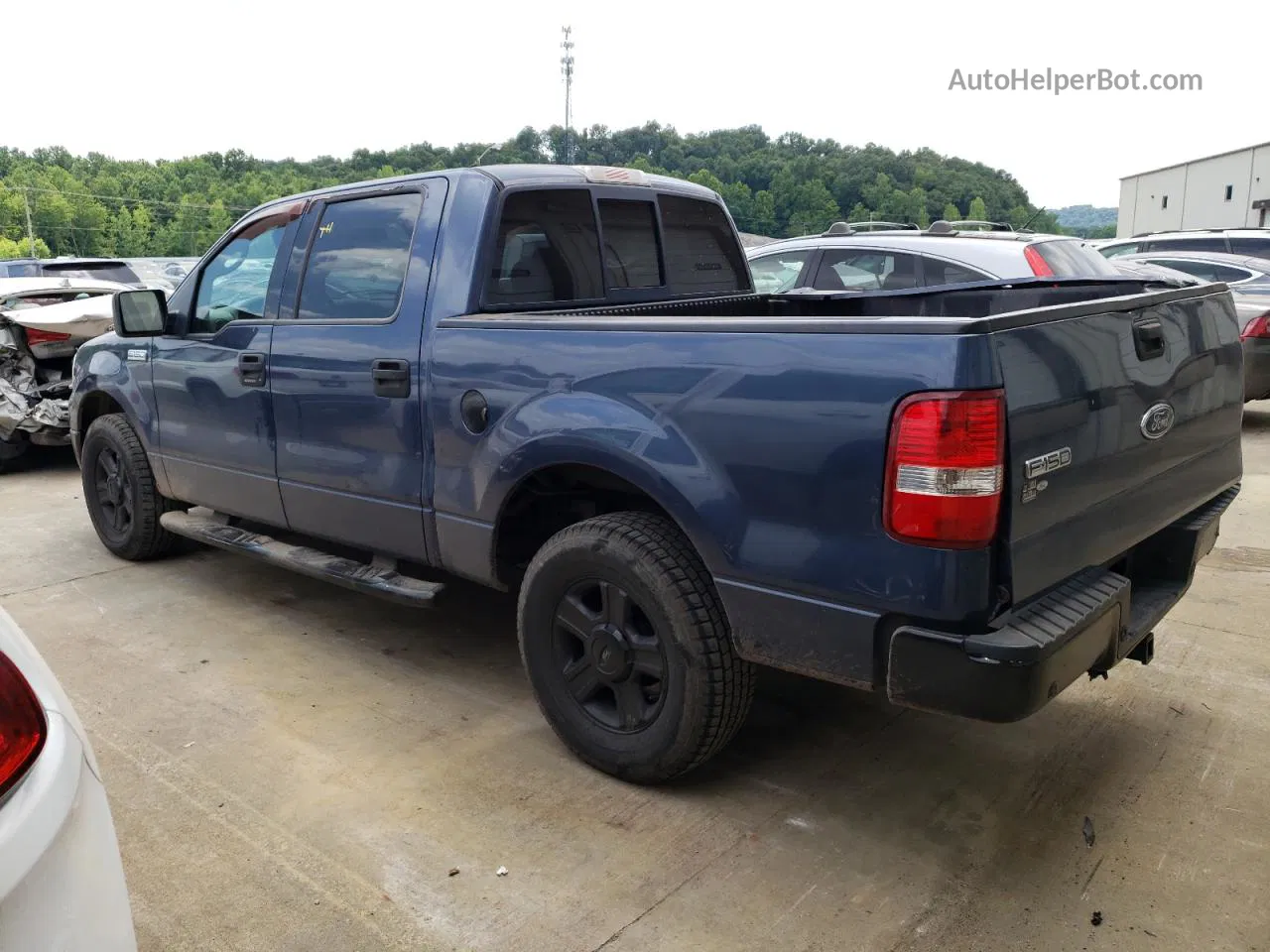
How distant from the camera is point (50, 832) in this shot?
1474 millimetres

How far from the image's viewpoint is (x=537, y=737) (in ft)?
11.5

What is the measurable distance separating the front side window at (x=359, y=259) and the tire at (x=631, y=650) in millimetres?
1277

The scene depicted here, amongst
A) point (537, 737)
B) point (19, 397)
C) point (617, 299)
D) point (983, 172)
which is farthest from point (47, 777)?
point (983, 172)

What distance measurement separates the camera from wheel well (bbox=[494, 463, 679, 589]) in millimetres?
3258

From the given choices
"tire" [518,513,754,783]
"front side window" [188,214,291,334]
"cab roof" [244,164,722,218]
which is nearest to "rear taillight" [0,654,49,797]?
"tire" [518,513,754,783]

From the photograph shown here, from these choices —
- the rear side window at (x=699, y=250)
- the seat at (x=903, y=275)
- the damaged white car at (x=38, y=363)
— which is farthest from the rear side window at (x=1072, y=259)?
the damaged white car at (x=38, y=363)

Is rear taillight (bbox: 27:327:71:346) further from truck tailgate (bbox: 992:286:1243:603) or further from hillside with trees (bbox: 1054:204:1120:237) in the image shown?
hillside with trees (bbox: 1054:204:1120:237)

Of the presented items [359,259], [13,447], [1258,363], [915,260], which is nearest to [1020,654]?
[359,259]

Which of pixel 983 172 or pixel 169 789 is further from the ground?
pixel 983 172

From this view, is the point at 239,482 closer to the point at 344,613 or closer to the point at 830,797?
the point at 344,613

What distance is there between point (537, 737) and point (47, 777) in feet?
6.88

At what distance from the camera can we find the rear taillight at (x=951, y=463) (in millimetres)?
2295

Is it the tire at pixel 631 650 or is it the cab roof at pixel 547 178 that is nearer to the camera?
the tire at pixel 631 650

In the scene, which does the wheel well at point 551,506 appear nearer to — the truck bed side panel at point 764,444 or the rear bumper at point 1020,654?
the truck bed side panel at point 764,444
